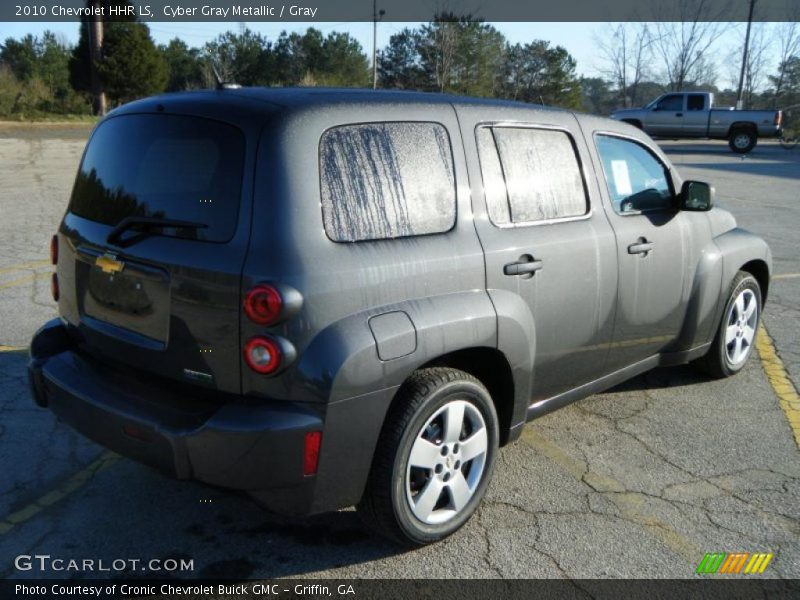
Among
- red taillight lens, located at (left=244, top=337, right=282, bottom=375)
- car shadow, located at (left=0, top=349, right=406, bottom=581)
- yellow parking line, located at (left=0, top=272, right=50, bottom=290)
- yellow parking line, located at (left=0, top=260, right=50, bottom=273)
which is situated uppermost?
red taillight lens, located at (left=244, top=337, right=282, bottom=375)

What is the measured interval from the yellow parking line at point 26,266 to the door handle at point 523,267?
242 inches

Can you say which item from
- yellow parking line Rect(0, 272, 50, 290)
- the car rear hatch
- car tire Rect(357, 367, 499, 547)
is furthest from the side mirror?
yellow parking line Rect(0, 272, 50, 290)

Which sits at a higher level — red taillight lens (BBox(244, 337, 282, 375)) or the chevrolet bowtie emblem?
the chevrolet bowtie emblem

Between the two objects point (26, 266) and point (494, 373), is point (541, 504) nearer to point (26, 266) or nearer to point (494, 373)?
point (494, 373)

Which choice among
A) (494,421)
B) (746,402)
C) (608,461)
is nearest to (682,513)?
(608,461)

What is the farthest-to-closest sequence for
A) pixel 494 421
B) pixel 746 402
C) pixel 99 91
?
pixel 99 91 < pixel 746 402 < pixel 494 421

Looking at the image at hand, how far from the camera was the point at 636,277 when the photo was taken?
3994 millimetres

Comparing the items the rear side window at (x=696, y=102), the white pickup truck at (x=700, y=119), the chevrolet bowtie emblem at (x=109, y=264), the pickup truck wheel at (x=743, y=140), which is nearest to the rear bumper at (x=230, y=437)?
the chevrolet bowtie emblem at (x=109, y=264)

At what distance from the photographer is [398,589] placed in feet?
9.21

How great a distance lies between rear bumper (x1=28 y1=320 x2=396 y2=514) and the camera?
2.53 m

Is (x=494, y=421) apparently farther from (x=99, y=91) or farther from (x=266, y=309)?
(x=99, y=91)

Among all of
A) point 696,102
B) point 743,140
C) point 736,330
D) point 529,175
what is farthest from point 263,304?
point 743,140

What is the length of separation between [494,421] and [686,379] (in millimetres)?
2476

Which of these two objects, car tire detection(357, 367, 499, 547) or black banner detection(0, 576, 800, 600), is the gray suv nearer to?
car tire detection(357, 367, 499, 547)
